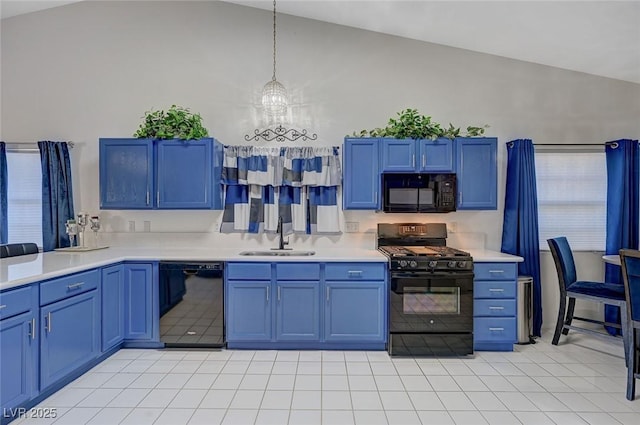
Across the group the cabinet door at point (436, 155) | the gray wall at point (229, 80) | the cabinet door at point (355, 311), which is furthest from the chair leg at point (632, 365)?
the cabinet door at point (436, 155)

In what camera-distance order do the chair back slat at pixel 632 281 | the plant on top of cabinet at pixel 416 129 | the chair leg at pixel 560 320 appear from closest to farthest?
the chair back slat at pixel 632 281 → the chair leg at pixel 560 320 → the plant on top of cabinet at pixel 416 129

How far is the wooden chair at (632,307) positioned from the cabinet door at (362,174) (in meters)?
1.94

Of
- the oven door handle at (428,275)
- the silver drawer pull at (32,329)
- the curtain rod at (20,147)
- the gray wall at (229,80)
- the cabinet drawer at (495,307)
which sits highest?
the gray wall at (229,80)

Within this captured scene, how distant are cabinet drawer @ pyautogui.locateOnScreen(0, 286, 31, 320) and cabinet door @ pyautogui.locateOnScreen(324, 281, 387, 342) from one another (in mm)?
2142

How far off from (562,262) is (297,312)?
263 centimetres

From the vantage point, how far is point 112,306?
293 centimetres

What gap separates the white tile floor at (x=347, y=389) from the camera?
214 cm

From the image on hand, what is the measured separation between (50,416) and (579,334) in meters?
4.67

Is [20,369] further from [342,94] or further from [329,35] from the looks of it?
[329,35]

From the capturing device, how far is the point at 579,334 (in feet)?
11.6

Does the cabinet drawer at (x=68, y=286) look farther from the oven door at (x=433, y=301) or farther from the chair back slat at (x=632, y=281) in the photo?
the chair back slat at (x=632, y=281)

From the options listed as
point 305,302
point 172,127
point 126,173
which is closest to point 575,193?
point 305,302

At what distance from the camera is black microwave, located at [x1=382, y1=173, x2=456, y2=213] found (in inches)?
132

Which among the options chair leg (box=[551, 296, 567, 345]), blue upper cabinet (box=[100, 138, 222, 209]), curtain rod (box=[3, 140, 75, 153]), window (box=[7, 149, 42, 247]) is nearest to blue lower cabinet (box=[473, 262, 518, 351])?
chair leg (box=[551, 296, 567, 345])
